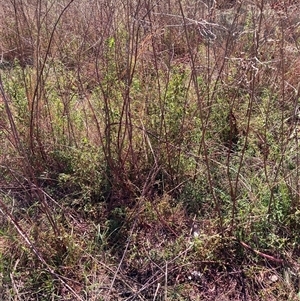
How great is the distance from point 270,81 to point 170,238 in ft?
4.59

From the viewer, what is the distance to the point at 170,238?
1.74 meters

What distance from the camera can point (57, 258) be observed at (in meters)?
1.62

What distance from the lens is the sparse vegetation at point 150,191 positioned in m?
1.54

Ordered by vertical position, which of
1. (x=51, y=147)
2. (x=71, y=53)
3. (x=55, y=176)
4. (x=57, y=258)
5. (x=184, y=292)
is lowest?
(x=184, y=292)

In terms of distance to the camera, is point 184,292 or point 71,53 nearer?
point 184,292

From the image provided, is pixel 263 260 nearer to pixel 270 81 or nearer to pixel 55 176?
pixel 55 176

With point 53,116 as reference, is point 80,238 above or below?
below

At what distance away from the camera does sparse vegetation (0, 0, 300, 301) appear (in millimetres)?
1542

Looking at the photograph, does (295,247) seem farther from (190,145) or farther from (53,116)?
(53,116)

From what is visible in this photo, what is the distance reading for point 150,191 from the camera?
1859 mm

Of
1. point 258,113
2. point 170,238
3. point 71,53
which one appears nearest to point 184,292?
point 170,238

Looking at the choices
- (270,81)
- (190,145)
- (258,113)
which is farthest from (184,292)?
(270,81)

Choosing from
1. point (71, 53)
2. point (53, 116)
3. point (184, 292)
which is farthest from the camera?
point (71, 53)

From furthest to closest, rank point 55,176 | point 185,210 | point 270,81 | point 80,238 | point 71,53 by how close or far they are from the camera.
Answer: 1. point 71,53
2. point 270,81
3. point 55,176
4. point 185,210
5. point 80,238
